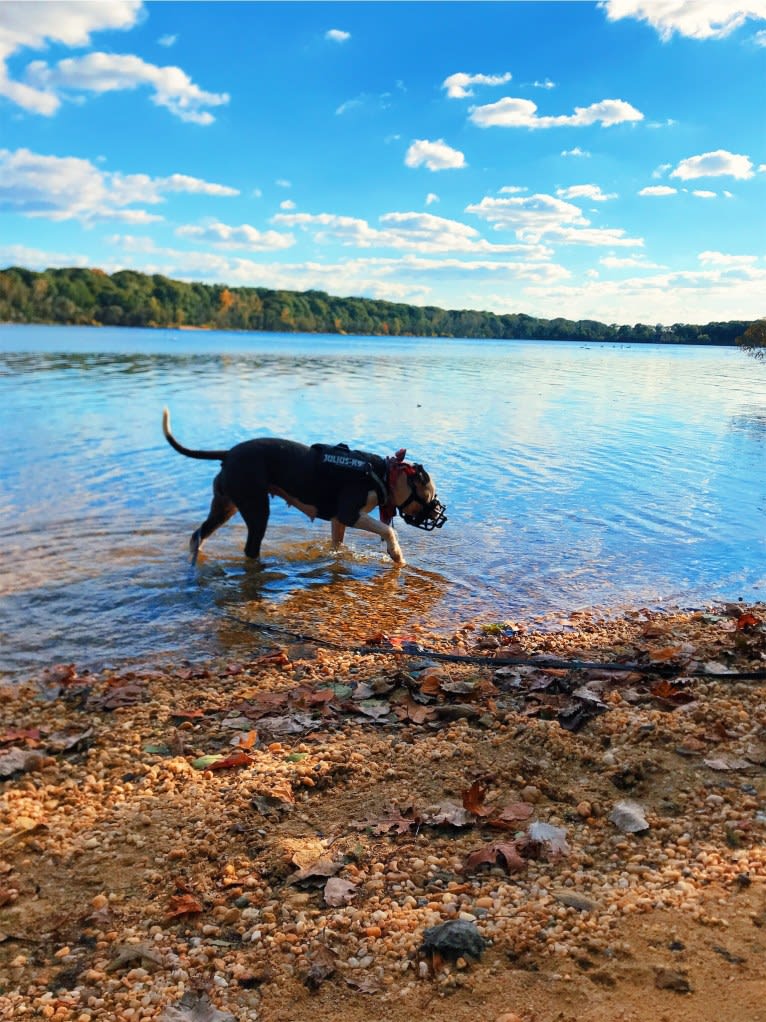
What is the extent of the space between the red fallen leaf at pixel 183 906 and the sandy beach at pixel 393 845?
0.01 meters

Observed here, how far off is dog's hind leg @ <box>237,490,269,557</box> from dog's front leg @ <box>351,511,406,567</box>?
49.1 inches

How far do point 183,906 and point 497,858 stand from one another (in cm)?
149

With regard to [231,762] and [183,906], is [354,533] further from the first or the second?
[183,906]

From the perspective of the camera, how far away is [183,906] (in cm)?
333

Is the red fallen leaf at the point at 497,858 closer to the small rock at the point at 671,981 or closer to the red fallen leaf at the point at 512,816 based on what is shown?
the red fallen leaf at the point at 512,816

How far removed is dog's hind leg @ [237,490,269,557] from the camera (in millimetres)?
9711

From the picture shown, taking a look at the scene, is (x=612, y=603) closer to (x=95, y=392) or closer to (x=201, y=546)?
(x=201, y=546)

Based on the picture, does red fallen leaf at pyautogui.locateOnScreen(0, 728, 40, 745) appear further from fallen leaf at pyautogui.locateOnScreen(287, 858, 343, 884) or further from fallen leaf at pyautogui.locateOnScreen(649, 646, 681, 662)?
fallen leaf at pyautogui.locateOnScreen(649, 646, 681, 662)

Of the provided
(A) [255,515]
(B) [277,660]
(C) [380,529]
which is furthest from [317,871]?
(A) [255,515]

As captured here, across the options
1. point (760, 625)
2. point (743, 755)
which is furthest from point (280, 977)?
point (760, 625)

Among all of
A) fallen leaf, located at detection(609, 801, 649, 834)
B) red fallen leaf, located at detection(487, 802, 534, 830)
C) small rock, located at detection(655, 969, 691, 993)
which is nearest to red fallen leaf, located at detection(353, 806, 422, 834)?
red fallen leaf, located at detection(487, 802, 534, 830)

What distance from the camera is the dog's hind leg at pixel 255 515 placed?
9.71 meters

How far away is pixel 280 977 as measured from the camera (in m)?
2.91

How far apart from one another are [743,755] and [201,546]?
8.27m
